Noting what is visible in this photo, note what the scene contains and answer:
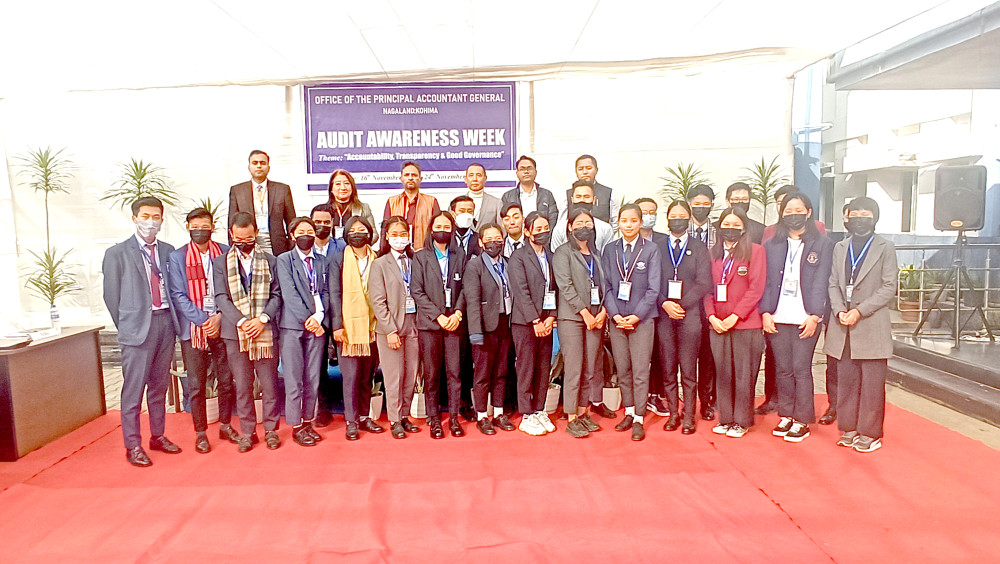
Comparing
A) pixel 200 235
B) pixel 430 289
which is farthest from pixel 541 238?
pixel 200 235

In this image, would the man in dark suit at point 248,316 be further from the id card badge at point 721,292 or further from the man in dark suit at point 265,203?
the id card badge at point 721,292

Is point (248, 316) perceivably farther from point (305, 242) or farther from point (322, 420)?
point (322, 420)

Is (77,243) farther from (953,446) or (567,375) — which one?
(953,446)

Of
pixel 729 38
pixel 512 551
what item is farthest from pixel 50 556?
pixel 729 38

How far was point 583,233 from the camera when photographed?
11.3 ft

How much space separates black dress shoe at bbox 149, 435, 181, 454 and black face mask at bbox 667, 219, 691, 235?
343 centimetres

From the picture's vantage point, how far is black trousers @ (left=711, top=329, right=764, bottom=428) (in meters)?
3.42

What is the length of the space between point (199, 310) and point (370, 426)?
132 cm

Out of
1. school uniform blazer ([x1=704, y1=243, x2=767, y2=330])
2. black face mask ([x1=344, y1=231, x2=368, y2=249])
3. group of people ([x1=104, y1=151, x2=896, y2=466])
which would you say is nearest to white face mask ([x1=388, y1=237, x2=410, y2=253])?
group of people ([x1=104, y1=151, x2=896, y2=466])

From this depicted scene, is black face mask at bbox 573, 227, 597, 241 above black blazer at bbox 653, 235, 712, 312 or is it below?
above

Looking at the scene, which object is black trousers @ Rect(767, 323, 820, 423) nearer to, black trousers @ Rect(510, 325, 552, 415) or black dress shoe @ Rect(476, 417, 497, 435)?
black trousers @ Rect(510, 325, 552, 415)

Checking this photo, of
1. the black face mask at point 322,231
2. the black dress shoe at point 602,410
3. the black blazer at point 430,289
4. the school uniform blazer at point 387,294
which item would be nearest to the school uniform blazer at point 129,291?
the black face mask at point 322,231

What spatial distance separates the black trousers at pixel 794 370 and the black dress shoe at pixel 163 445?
3.87 meters

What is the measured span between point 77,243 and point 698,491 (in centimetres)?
657
